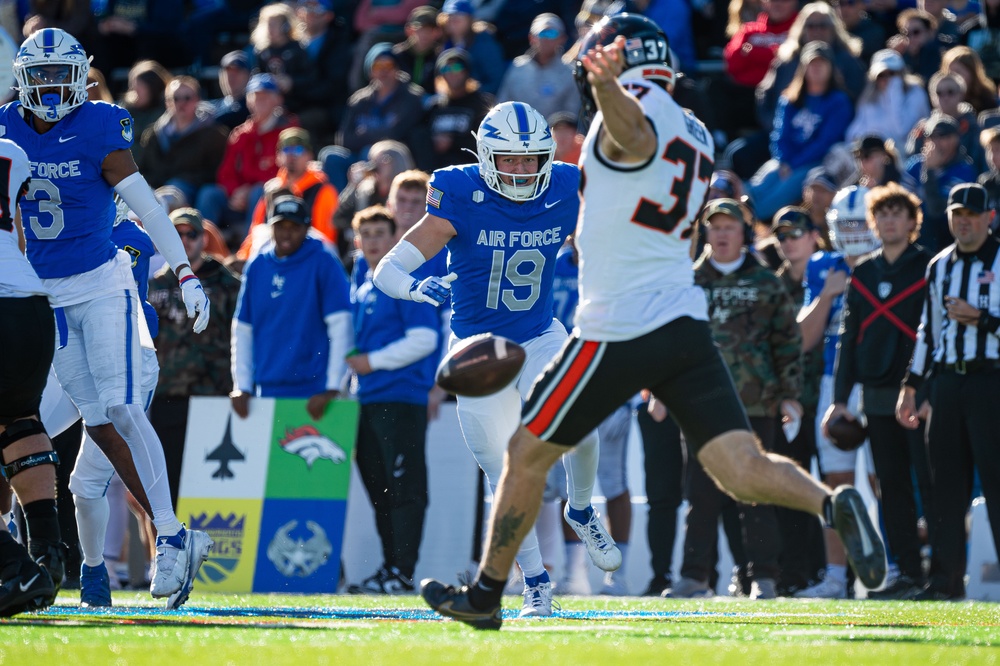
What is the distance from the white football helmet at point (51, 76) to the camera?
6.12 m

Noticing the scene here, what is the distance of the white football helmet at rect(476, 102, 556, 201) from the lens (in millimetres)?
6117

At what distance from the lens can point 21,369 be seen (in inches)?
212

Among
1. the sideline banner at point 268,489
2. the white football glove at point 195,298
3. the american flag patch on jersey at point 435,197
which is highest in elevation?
the american flag patch on jersey at point 435,197

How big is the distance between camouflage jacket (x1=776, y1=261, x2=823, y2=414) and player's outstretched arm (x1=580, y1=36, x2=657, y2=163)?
13.9 feet

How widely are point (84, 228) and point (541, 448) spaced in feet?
7.94

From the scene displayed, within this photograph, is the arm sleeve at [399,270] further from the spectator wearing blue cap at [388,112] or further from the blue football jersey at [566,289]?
the spectator wearing blue cap at [388,112]

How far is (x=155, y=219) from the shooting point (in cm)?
624

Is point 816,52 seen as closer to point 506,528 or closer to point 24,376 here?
point 506,528

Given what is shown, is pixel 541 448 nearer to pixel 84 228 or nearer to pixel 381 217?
pixel 84 228

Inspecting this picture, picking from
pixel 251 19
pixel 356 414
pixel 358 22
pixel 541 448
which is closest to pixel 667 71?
pixel 541 448

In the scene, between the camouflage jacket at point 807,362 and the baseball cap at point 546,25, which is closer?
the camouflage jacket at point 807,362

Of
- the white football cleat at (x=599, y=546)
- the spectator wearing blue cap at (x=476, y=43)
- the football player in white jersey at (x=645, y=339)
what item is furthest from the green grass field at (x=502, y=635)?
the spectator wearing blue cap at (x=476, y=43)

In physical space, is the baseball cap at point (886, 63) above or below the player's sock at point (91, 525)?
above

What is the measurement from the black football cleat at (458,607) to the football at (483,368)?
660 millimetres
